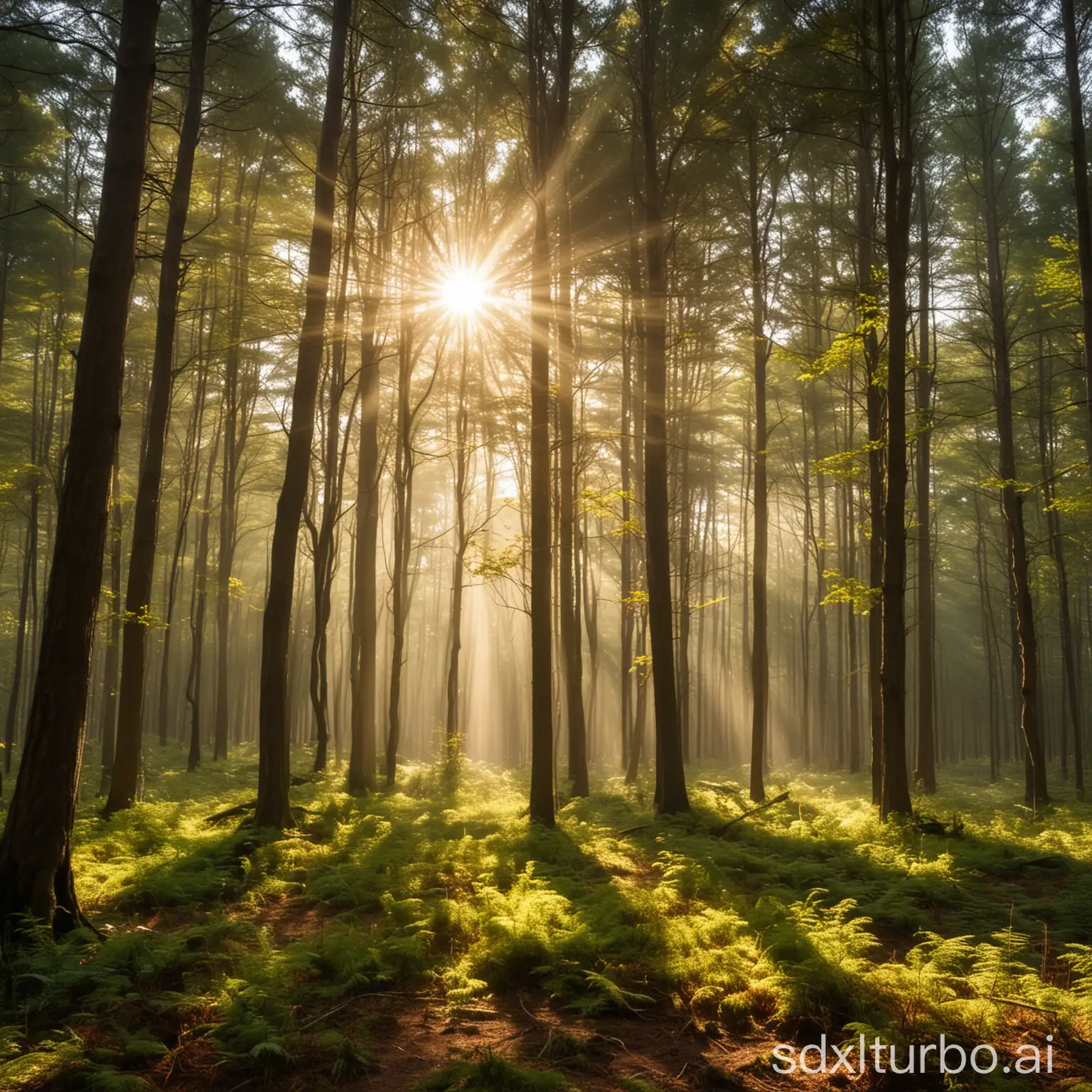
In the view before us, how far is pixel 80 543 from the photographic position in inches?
214

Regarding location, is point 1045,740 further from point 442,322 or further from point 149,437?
point 149,437

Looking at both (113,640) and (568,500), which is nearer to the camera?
(568,500)

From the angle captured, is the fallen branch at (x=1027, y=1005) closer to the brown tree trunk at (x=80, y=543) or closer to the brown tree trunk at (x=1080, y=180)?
the brown tree trunk at (x=80, y=543)

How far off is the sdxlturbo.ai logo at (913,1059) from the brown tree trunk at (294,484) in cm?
661

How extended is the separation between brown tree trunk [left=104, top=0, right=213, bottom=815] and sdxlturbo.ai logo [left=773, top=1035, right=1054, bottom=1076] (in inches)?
344

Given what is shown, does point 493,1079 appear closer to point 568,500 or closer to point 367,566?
point 568,500

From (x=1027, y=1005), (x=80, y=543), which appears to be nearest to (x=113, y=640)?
(x=80, y=543)

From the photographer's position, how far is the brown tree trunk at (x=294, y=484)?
895 centimetres

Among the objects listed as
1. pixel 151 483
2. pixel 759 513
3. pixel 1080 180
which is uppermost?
pixel 1080 180

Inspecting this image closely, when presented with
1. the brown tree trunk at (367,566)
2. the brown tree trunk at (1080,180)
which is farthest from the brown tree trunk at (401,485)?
the brown tree trunk at (1080,180)

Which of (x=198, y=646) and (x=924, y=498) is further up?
(x=924, y=498)

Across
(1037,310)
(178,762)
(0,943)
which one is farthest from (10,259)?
(1037,310)

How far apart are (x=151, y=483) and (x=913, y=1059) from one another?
10345mm

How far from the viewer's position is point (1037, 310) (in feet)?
61.8
